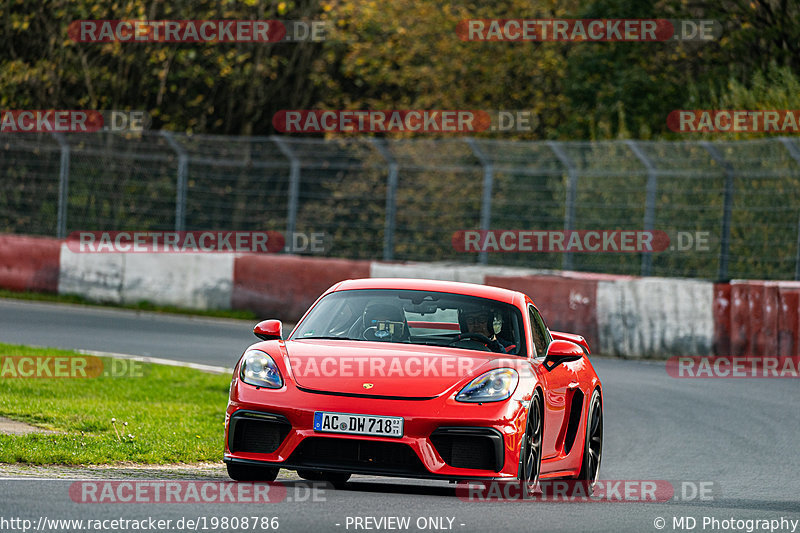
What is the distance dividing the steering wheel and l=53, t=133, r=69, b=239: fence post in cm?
1516

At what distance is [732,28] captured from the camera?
28.2 meters

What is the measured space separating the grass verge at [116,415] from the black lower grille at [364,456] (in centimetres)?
207

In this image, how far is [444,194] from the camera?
23.0m

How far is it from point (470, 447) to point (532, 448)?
51 cm

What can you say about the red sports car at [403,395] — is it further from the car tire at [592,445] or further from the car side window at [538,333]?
the car tire at [592,445]

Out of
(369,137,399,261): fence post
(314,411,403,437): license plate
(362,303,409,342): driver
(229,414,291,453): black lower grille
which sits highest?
(369,137,399,261): fence post

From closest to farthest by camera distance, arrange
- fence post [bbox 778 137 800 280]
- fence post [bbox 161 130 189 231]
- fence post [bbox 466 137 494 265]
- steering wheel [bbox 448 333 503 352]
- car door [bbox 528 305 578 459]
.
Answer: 1. car door [bbox 528 305 578 459]
2. steering wheel [bbox 448 333 503 352]
3. fence post [bbox 778 137 800 280]
4. fence post [bbox 466 137 494 265]
5. fence post [bbox 161 130 189 231]

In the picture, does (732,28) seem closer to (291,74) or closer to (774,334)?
(291,74)

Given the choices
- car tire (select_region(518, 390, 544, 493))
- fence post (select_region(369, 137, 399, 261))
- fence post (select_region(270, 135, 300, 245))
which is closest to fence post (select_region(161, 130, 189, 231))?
fence post (select_region(270, 135, 300, 245))

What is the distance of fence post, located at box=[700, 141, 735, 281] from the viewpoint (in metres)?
19.0

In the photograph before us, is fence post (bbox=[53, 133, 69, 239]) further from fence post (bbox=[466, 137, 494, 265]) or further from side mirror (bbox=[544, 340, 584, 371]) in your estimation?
side mirror (bbox=[544, 340, 584, 371])

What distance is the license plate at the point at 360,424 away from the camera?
7344 mm

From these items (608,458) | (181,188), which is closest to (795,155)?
(608,458)

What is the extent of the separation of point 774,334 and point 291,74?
17772 millimetres
